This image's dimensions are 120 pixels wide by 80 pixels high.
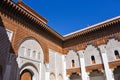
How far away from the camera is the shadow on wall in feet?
19.0

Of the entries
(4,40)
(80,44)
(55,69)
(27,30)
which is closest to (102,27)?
(80,44)

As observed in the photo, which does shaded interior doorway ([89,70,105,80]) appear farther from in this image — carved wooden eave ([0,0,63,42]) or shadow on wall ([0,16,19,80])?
shadow on wall ([0,16,19,80])

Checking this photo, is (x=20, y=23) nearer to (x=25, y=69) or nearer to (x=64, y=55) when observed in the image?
(x=25, y=69)

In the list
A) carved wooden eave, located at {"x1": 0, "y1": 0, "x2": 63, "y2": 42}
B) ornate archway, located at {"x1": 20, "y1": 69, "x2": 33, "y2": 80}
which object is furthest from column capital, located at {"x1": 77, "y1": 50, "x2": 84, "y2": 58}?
ornate archway, located at {"x1": 20, "y1": 69, "x2": 33, "y2": 80}

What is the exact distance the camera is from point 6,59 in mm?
6016

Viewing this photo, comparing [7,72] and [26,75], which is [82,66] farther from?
[7,72]

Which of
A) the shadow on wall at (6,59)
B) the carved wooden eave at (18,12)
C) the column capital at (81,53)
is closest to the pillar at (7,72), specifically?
the shadow on wall at (6,59)

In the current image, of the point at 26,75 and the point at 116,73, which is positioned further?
the point at 116,73

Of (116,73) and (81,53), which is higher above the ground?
(81,53)

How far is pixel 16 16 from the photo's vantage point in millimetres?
7195

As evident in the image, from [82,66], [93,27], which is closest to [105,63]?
[82,66]

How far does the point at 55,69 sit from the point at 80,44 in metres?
2.77

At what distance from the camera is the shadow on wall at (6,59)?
19.0 ft

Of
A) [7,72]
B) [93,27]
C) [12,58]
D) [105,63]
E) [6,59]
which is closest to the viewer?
[7,72]
